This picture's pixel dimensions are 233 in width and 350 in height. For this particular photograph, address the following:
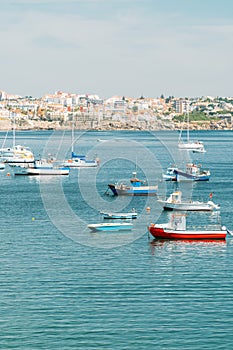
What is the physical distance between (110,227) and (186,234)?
3.70 m

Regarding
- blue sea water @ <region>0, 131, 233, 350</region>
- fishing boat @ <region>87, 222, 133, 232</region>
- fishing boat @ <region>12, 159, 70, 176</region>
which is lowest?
blue sea water @ <region>0, 131, 233, 350</region>

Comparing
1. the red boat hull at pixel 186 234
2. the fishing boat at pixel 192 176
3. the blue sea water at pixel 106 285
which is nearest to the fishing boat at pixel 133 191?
the blue sea water at pixel 106 285

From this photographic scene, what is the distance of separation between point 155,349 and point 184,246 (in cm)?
1172

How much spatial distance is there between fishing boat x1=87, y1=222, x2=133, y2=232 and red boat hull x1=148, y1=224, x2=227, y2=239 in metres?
2.54

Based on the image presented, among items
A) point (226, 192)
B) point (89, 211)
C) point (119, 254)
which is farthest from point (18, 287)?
point (226, 192)

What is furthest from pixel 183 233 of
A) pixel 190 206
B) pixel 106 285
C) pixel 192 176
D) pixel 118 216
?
pixel 192 176

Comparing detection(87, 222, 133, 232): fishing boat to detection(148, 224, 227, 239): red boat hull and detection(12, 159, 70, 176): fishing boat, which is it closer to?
detection(148, 224, 227, 239): red boat hull

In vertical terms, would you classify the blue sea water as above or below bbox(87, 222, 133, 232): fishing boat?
below

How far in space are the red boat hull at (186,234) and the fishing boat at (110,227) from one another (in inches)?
100

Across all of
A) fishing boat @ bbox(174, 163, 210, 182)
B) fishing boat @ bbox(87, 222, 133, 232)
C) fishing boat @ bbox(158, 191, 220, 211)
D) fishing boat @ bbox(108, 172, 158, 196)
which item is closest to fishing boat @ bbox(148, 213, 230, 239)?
fishing boat @ bbox(87, 222, 133, 232)

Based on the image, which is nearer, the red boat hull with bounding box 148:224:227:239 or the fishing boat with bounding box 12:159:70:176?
the red boat hull with bounding box 148:224:227:239

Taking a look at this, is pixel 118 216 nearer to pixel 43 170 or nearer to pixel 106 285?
pixel 106 285

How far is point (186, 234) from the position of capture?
31.6 meters

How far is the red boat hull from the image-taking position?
3158cm
